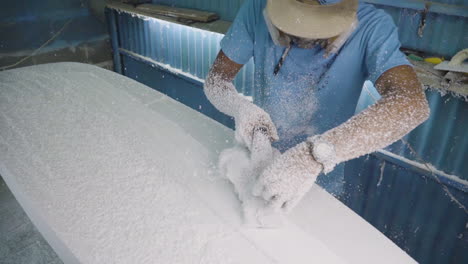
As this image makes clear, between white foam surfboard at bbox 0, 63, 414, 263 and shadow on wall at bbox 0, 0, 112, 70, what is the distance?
2230mm

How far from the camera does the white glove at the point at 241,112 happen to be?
4.16 ft

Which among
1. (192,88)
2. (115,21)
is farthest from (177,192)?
(115,21)

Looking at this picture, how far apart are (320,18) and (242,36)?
44cm

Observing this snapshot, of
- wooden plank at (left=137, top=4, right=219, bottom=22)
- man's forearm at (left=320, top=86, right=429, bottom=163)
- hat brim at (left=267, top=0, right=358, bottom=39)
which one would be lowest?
wooden plank at (left=137, top=4, right=219, bottom=22)

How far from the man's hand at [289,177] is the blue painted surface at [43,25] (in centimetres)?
366

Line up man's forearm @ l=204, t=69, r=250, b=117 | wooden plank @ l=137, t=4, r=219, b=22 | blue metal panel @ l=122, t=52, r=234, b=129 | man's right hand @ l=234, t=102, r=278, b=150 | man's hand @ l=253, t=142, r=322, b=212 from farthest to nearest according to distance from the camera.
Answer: blue metal panel @ l=122, t=52, r=234, b=129
wooden plank @ l=137, t=4, r=219, b=22
man's forearm @ l=204, t=69, r=250, b=117
man's right hand @ l=234, t=102, r=278, b=150
man's hand @ l=253, t=142, r=322, b=212

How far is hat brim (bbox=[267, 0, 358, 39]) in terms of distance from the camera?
1.10m

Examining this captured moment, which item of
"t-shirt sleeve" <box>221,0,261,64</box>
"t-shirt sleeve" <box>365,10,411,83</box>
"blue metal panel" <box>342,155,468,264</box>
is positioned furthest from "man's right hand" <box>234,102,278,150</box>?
"blue metal panel" <box>342,155,468,264</box>

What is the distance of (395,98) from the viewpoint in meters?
1.10

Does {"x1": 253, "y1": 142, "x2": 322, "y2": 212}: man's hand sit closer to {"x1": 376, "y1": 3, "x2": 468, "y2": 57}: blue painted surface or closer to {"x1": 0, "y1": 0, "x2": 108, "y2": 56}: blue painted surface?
{"x1": 376, "y1": 3, "x2": 468, "y2": 57}: blue painted surface

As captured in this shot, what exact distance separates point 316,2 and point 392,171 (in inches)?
61.7

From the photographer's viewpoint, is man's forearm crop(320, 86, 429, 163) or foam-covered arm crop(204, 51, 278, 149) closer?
man's forearm crop(320, 86, 429, 163)

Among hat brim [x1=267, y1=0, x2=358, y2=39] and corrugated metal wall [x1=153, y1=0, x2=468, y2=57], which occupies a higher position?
hat brim [x1=267, y1=0, x2=358, y2=39]

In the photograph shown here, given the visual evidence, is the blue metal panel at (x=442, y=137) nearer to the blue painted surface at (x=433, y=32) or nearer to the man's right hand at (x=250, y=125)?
the blue painted surface at (x=433, y=32)
